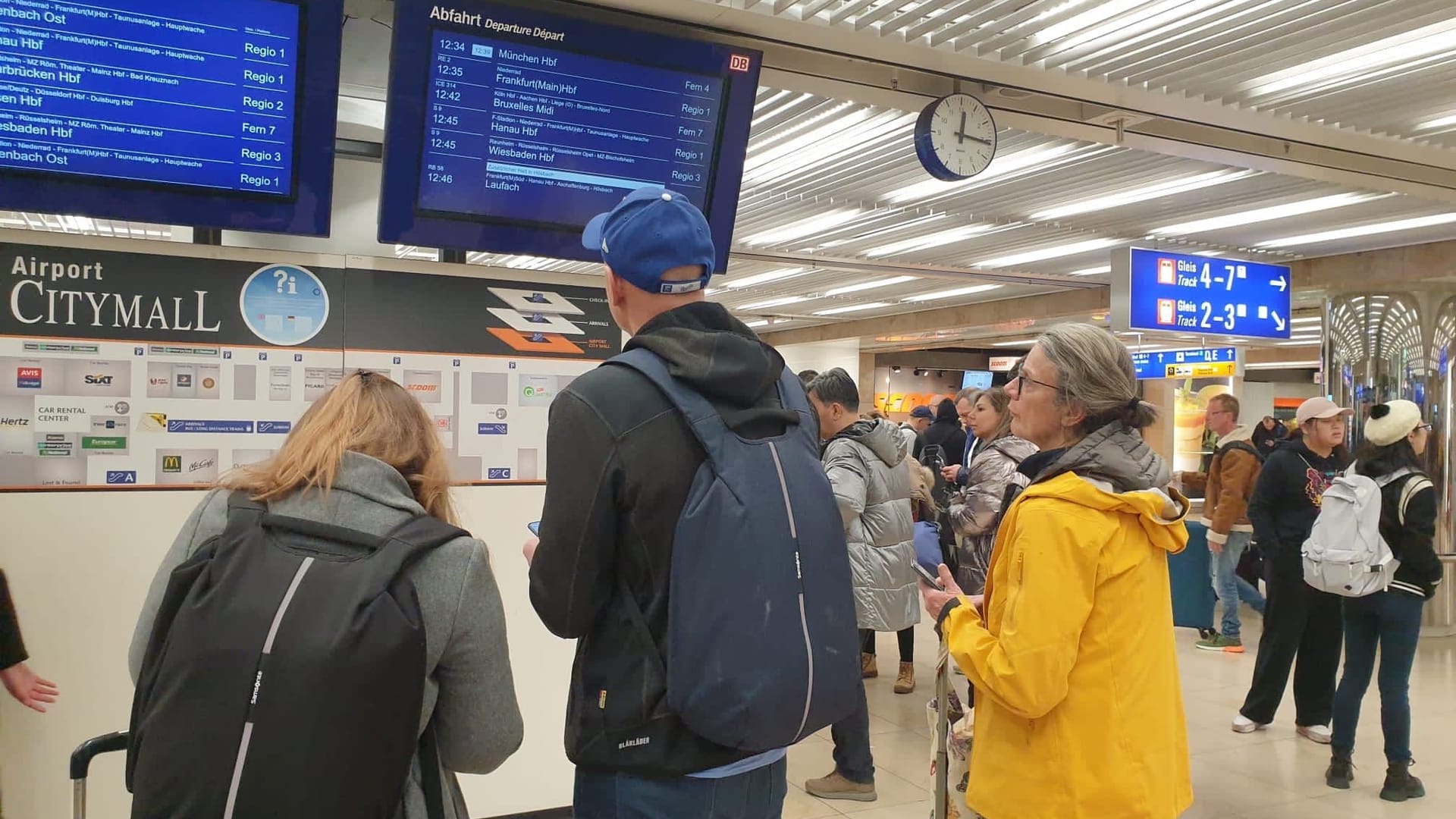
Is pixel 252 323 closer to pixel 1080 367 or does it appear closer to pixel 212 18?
pixel 212 18

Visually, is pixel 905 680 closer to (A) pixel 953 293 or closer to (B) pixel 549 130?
(B) pixel 549 130

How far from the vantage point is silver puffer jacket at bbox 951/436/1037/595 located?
4.54 m

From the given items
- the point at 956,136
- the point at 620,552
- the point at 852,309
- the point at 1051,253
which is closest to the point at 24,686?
the point at 620,552

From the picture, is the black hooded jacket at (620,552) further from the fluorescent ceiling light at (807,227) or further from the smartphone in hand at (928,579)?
the fluorescent ceiling light at (807,227)

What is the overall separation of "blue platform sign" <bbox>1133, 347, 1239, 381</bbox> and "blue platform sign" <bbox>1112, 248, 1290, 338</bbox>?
575cm

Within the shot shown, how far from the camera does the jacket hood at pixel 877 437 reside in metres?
4.90

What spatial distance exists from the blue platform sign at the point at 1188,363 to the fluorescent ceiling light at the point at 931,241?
5677 millimetres

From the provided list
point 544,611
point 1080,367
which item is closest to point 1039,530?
point 1080,367

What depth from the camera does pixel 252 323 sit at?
3555 millimetres

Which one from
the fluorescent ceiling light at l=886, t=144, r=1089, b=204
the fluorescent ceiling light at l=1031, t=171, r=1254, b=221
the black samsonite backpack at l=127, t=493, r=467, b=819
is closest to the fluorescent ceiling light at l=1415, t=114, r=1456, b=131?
the fluorescent ceiling light at l=1031, t=171, r=1254, b=221

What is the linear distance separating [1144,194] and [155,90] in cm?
728

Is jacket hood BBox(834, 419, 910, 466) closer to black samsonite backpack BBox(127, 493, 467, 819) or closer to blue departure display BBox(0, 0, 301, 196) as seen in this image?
blue departure display BBox(0, 0, 301, 196)

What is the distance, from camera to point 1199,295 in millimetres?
8875

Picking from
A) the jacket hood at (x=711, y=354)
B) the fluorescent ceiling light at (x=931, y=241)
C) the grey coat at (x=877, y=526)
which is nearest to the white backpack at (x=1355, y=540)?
the grey coat at (x=877, y=526)
